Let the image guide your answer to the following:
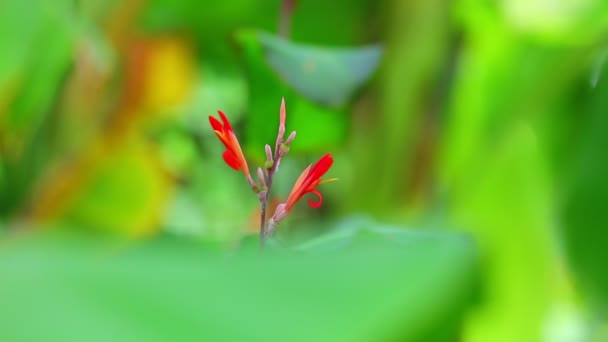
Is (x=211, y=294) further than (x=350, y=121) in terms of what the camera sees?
No

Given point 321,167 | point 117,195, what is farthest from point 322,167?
point 117,195

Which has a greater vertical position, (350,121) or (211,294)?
(350,121)

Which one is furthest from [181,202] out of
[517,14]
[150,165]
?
[517,14]

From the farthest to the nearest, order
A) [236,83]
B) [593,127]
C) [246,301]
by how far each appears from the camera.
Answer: [236,83] → [593,127] → [246,301]

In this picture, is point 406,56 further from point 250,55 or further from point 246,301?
point 246,301

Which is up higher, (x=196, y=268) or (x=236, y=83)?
(x=236, y=83)

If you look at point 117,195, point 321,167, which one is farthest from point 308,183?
point 117,195

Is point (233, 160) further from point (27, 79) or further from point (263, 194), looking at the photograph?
point (27, 79)
